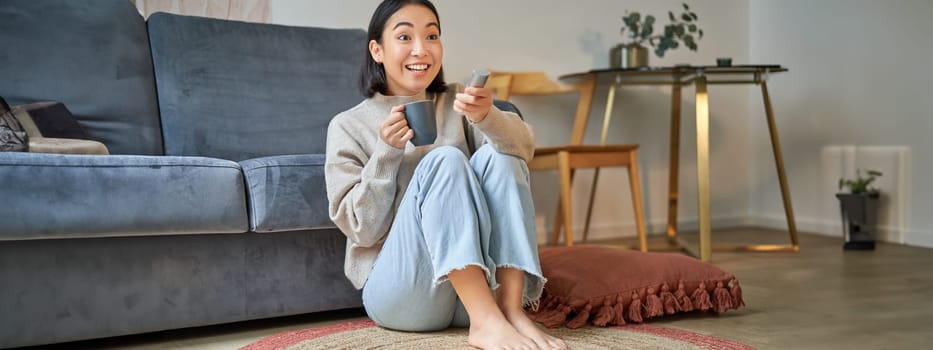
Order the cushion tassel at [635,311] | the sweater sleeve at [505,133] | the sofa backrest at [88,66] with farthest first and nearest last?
the sofa backrest at [88,66], the cushion tassel at [635,311], the sweater sleeve at [505,133]

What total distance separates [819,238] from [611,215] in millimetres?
890

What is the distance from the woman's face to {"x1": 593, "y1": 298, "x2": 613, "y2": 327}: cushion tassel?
0.64 meters

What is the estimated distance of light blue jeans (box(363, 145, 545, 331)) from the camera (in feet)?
4.99

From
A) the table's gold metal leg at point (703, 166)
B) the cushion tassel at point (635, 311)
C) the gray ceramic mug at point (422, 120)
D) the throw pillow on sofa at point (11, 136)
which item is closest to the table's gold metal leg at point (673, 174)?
the table's gold metal leg at point (703, 166)

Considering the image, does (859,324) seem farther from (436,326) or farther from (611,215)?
(611,215)

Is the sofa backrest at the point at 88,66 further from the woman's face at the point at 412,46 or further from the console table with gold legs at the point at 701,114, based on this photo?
the console table with gold legs at the point at 701,114

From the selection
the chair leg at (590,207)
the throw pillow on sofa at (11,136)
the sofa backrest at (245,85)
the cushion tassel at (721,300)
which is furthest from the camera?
the chair leg at (590,207)

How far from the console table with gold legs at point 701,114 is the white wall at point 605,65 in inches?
9.5

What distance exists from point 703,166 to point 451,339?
1718mm

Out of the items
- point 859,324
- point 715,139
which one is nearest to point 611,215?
point 715,139

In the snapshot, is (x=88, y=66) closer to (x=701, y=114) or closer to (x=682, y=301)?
(x=682, y=301)

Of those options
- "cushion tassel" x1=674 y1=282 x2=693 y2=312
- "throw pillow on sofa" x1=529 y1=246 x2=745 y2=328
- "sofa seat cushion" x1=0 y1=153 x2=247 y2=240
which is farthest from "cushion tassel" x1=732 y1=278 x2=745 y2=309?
"sofa seat cushion" x1=0 y1=153 x2=247 y2=240

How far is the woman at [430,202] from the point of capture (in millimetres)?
1529

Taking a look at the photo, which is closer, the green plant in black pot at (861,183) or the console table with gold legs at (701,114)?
the console table with gold legs at (701,114)
